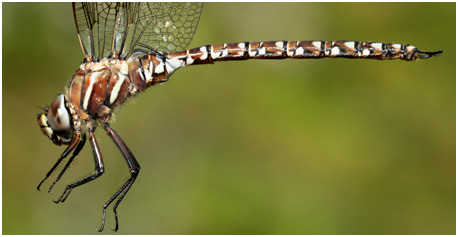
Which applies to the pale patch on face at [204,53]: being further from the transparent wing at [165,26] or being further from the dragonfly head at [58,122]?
the dragonfly head at [58,122]

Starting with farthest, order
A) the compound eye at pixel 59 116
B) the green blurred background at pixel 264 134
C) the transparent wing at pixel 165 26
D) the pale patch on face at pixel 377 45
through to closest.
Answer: the green blurred background at pixel 264 134, the transparent wing at pixel 165 26, the pale patch on face at pixel 377 45, the compound eye at pixel 59 116

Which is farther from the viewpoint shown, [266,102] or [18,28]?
[266,102]

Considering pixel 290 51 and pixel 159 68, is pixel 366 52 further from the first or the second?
pixel 159 68

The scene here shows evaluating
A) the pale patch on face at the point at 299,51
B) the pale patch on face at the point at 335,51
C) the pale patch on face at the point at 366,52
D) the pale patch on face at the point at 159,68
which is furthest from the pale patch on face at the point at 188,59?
the pale patch on face at the point at 366,52

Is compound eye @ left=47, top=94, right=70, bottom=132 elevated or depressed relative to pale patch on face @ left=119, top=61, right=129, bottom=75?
depressed

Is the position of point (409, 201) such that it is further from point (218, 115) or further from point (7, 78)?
point (7, 78)

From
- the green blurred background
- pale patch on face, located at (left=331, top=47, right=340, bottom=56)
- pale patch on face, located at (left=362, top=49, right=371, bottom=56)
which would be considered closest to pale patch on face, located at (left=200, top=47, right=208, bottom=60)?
pale patch on face, located at (left=331, top=47, right=340, bottom=56)

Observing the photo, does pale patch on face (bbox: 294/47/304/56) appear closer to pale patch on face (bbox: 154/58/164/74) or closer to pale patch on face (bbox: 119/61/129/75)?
pale patch on face (bbox: 154/58/164/74)

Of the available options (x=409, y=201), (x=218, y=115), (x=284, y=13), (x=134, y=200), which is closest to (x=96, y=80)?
(x=134, y=200)
